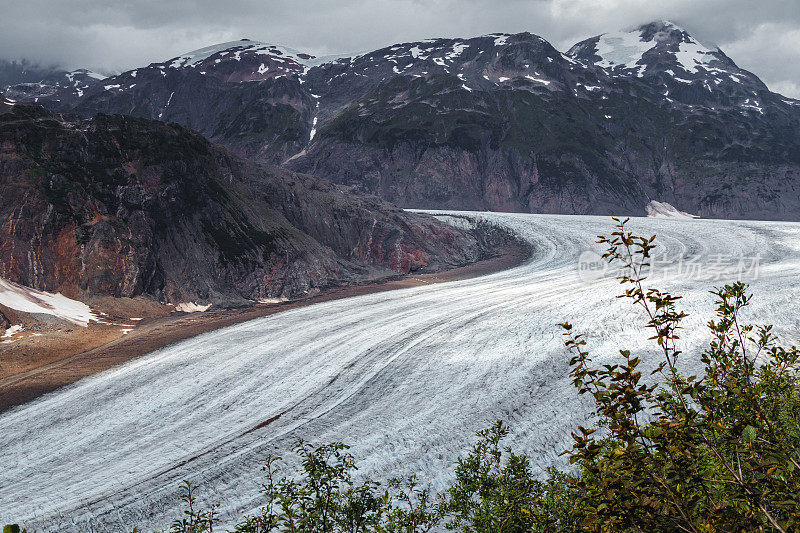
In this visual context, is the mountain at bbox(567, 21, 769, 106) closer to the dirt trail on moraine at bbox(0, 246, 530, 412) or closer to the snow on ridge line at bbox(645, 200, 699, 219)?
the snow on ridge line at bbox(645, 200, 699, 219)

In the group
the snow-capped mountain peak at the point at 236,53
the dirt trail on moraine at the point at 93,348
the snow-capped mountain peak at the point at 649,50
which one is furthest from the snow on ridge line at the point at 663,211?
the snow-capped mountain peak at the point at 236,53

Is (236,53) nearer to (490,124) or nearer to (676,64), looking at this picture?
(490,124)

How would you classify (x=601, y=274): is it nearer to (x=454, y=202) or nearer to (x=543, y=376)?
(x=543, y=376)

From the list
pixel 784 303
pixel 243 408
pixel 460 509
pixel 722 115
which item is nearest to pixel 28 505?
pixel 243 408

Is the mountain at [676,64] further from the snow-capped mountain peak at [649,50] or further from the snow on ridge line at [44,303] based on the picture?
the snow on ridge line at [44,303]

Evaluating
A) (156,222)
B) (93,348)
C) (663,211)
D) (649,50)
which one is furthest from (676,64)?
(93,348)

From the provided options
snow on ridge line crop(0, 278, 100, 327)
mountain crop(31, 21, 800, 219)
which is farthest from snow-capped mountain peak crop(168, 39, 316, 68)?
snow on ridge line crop(0, 278, 100, 327)
